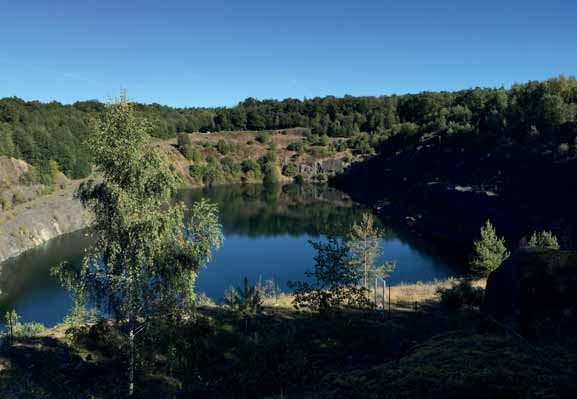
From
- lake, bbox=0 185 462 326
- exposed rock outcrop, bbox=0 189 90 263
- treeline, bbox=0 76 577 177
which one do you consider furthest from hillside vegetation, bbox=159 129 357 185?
exposed rock outcrop, bbox=0 189 90 263

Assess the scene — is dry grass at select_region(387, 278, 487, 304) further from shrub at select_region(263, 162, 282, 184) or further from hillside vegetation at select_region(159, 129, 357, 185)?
shrub at select_region(263, 162, 282, 184)

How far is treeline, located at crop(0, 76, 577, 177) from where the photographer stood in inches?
2633

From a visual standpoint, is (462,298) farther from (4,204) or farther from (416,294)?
(4,204)

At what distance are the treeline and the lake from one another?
636 inches

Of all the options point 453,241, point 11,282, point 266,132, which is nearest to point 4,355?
point 11,282

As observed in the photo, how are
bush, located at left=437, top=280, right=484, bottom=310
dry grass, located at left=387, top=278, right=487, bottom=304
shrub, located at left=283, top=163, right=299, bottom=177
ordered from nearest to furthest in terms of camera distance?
bush, located at left=437, top=280, right=484, bottom=310 → dry grass, located at left=387, top=278, right=487, bottom=304 → shrub, located at left=283, top=163, right=299, bottom=177

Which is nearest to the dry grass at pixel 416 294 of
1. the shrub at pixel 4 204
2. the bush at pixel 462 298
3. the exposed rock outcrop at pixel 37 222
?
the bush at pixel 462 298

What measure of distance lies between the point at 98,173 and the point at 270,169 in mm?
118202

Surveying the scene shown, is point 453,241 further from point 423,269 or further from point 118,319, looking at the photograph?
point 118,319

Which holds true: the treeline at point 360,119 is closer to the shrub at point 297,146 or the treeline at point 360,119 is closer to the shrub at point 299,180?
the shrub at point 297,146

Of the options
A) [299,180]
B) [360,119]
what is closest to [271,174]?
[299,180]

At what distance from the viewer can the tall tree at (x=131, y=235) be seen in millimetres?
13117

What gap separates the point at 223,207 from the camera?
90000 millimetres

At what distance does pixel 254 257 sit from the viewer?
52875 mm
